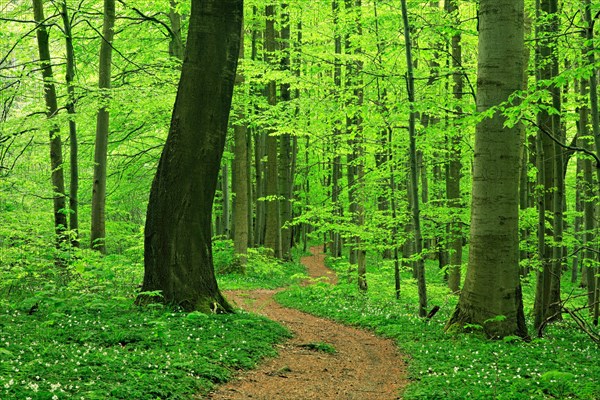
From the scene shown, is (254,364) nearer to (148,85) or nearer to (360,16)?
(148,85)

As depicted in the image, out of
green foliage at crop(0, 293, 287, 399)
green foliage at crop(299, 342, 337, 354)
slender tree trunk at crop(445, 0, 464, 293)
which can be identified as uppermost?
slender tree trunk at crop(445, 0, 464, 293)

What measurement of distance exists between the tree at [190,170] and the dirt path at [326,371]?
2.04 m

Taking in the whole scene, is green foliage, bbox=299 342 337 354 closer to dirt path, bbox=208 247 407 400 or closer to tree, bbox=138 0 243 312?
dirt path, bbox=208 247 407 400

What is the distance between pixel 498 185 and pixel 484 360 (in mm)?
2985

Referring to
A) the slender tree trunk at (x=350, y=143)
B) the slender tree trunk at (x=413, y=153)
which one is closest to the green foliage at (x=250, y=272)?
the slender tree trunk at (x=350, y=143)

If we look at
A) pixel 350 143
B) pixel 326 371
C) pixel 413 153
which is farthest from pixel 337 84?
pixel 326 371

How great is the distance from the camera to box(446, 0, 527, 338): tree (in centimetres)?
816

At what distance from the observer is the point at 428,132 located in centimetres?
1120

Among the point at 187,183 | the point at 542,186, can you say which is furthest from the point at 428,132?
the point at 187,183

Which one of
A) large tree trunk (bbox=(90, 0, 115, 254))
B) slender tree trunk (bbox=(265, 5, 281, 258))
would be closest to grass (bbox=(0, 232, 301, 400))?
large tree trunk (bbox=(90, 0, 115, 254))

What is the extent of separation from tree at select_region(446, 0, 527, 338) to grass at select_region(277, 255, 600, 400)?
561mm

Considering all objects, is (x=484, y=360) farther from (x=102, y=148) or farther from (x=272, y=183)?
(x=272, y=183)

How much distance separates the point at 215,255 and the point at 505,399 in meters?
16.8

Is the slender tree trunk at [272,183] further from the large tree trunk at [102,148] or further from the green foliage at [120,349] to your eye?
the green foliage at [120,349]
